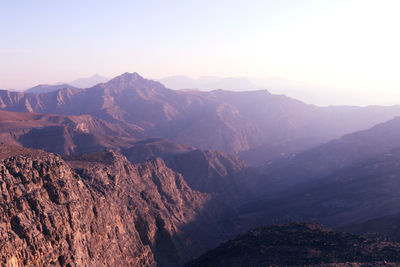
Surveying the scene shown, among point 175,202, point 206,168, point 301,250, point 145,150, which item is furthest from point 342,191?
point 145,150

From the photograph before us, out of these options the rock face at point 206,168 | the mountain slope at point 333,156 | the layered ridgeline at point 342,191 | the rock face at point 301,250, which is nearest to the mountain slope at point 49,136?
the rock face at point 206,168

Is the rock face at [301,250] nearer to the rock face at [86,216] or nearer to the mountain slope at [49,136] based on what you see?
the rock face at [86,216]

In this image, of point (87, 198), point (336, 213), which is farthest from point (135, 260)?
point (336, 213)

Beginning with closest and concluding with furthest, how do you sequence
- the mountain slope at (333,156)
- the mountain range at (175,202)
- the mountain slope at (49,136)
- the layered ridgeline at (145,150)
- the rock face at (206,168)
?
the mountain range at (175,202) → the rock face at (206,168) → the layered ridgeline at (145,150) → the mountain slope at (333,156) → the mountain slope at (49,136)

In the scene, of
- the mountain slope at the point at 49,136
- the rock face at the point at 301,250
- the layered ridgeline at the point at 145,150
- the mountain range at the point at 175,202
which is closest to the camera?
the mountain range at the point at 175,202

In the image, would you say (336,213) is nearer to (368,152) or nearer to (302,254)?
(302,254)

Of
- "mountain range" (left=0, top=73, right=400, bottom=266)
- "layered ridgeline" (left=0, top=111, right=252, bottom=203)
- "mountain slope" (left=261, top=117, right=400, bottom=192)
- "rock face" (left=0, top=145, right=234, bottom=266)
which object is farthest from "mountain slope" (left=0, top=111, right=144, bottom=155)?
"rock face" (left=0, top=145, right=234, bottom=266)

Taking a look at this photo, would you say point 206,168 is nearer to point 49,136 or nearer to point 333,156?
point 333,156
